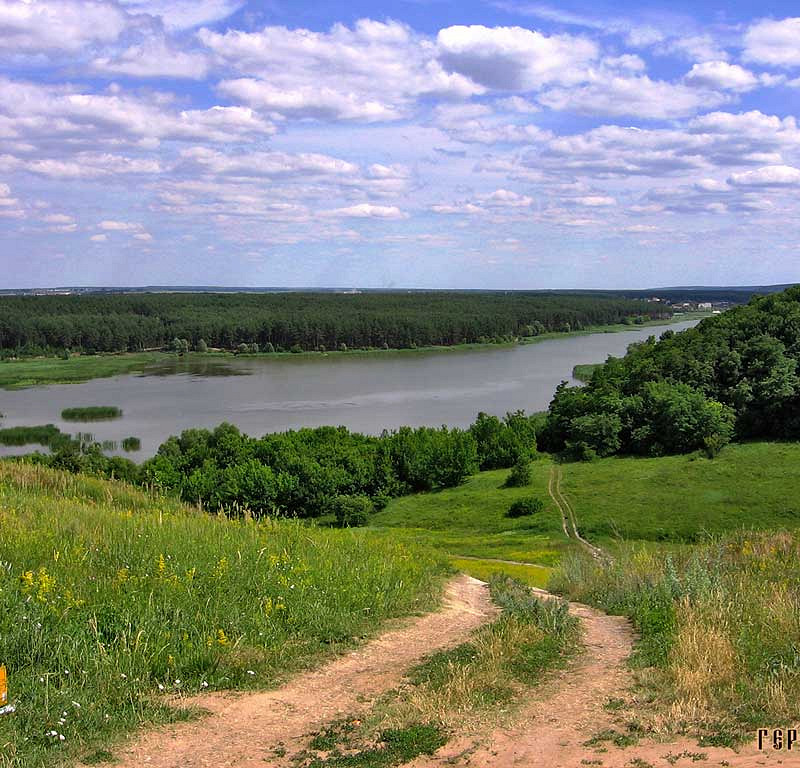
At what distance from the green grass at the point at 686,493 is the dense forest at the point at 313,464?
568 cm

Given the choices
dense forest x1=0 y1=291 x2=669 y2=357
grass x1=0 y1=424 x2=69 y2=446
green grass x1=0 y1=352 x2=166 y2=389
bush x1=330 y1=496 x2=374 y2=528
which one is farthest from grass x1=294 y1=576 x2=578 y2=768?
dense forest x1=0 y1=291 x2=669 y2=357

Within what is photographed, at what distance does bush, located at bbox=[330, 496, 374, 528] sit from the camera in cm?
3756

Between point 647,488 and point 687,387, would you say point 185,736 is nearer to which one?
point 647,488

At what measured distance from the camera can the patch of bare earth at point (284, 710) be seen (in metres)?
4.64

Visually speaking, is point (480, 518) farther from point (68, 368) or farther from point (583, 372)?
point (68, 368)

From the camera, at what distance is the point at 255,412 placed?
57656mm

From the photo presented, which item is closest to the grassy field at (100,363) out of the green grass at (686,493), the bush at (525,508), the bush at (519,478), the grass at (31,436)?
the grass at (31,436)

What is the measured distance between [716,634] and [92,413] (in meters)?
55.9

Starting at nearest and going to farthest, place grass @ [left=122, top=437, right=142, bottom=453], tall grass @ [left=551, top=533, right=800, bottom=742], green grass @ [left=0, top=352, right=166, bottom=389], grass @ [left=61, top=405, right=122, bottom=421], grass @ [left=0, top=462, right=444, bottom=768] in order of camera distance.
A: tall grass @ [left=551, top=533, right=800, bottom=742] → grass @ [left=0, top=462, right=444, bottom=768] → grass @ [left=122, top=437, right=142, bottom=453] → grass @ [left=61, top=405, right=122, bottom=421] → green grass @ [left=0, top=352, right=166, bottom=389]

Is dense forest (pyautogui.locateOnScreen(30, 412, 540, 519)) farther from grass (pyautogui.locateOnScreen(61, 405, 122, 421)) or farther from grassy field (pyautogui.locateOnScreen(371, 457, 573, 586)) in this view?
grass (pyautogui.locateOnScreen(61, 405, 122, 421))

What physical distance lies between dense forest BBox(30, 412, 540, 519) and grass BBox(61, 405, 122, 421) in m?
9.88

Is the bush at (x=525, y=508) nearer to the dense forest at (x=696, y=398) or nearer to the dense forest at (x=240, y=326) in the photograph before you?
the dense forest at (x=696, y=398)

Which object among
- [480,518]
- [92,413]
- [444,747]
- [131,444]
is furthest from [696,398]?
[444,747]

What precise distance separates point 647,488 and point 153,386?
47.8 metres
